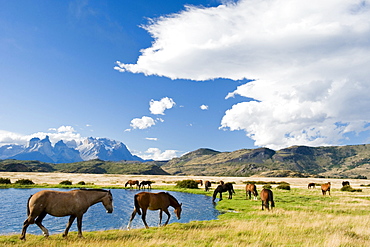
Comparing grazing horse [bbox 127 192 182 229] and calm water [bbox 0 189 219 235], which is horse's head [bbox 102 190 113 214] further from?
calm water [bbox 0 189 219 235]

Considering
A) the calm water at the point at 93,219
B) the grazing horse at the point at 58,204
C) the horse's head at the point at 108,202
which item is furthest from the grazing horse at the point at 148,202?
the calm water at the point at 93,219

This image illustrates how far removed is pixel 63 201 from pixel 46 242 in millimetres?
1989

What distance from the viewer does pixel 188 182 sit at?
6034 centimetres

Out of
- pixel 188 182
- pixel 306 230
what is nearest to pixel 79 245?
pixel 306 230

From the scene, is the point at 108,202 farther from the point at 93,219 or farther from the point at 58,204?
the point at 93,219

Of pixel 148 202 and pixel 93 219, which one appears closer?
pixel 148 202

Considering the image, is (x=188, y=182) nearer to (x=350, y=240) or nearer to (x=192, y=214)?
(x=192, y=214)

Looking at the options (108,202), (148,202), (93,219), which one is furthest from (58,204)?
(93,219)

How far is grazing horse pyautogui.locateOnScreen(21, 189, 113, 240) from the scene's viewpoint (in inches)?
471

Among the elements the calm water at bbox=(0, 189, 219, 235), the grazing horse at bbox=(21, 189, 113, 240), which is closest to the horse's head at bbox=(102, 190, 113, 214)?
the grazing horse at bbox=(21, 189, 113, 240)

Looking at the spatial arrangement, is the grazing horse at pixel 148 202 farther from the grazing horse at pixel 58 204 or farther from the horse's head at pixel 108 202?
the grazing horse at pixel 58 204

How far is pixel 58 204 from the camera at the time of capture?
12.5 m

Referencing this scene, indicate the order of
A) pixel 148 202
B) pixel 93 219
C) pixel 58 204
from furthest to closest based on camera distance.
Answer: pixel 93 219
pixel 148 202
pixel 58 204

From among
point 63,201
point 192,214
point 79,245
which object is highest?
point 63,201
